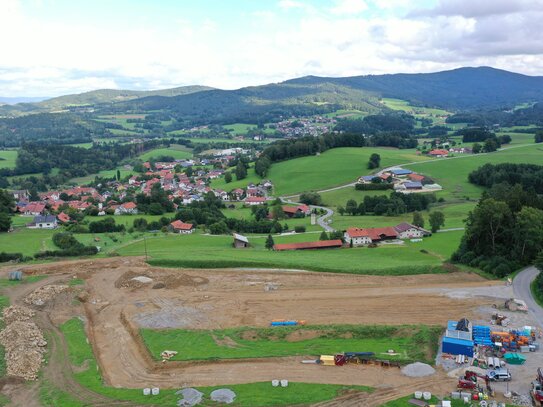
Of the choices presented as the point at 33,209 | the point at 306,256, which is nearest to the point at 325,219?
the point at 306,256

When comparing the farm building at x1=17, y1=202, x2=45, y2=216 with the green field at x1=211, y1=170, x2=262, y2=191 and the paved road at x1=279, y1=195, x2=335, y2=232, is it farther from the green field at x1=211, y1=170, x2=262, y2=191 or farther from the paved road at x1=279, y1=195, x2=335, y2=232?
the paved road at x1=279, y1=195, x2=335, y2=232

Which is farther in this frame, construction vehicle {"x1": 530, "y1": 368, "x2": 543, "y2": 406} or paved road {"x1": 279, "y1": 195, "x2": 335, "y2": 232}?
paved road {"x1": 279, "y1": 195, "x2": 335, "y2": 232}

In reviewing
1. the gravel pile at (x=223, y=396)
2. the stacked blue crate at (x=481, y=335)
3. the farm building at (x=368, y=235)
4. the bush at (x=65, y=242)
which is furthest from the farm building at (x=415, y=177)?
the gravel pile at (x=223, y=396)

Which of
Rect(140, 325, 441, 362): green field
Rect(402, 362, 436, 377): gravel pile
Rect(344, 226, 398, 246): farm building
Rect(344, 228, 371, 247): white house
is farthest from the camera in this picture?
Rect(344, 226, 398, 246): farm building

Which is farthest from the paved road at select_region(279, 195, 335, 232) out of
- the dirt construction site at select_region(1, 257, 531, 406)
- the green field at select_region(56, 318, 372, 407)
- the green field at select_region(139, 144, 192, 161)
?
the green field at select_region(139, 144, 192, 161)

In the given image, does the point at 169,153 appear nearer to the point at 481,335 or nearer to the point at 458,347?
the point at 481,335

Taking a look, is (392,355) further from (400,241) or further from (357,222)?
(357,222)

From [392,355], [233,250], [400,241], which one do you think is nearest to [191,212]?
[233,250]

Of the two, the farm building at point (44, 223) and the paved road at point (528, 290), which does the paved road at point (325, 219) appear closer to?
the paved road at point (528, 290)
